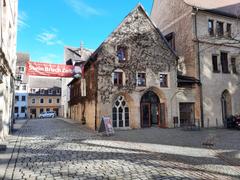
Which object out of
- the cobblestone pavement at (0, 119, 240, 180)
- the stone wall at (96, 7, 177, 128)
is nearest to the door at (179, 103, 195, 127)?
the stone wall at (96, 7, 177, 128)

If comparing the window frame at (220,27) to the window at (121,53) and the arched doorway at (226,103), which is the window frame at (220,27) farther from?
the window at (121,53)

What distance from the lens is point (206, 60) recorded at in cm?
2070

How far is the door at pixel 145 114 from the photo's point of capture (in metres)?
18.2

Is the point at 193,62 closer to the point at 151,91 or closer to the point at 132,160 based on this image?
the point at 151,91

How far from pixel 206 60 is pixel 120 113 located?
10370mm

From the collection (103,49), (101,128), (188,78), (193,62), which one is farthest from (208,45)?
(101,128)

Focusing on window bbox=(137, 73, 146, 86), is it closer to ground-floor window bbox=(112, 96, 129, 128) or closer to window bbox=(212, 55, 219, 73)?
ground-floor window bbox=(112, 96, 129, 128)

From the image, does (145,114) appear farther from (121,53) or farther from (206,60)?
(206,60)

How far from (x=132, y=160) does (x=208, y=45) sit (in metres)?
17.5

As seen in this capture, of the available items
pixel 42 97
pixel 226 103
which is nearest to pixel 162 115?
pixel 226 103

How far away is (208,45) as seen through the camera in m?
21.0

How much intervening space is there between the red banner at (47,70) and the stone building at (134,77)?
2196 mm

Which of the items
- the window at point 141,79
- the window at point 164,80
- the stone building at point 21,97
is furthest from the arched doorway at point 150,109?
the stone building at point 21,97

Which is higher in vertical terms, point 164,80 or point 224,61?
point 224,61
